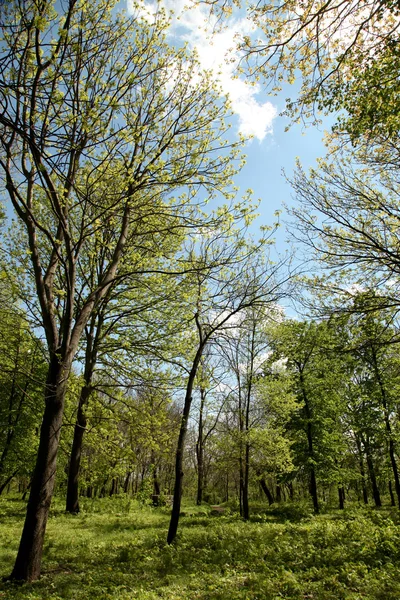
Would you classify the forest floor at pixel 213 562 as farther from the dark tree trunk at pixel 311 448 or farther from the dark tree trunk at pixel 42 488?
the dark tree trunk at pixel 311 448

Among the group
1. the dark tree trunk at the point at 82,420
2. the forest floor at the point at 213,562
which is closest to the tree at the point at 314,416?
the forest floor at the point at 213,562

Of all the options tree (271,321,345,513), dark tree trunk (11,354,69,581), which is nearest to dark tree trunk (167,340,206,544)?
dark tree trunk (11,354,69,581)

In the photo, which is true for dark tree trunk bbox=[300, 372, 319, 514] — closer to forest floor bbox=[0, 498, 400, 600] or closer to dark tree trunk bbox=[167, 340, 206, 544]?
forest floor bbox=[0, 498, 400, 600]

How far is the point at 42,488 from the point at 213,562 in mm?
4221

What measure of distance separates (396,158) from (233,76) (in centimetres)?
466

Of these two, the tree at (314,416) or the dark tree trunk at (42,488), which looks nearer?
the dark tree trunk at (42,488)

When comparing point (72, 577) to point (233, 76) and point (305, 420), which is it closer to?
point (233, 76)

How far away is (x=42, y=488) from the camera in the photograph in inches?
239

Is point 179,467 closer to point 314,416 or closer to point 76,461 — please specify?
point 76,461

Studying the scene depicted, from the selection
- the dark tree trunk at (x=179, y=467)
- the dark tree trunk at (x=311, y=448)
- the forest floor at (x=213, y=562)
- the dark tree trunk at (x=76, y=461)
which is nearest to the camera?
the forest floor at (x=213, y=562)

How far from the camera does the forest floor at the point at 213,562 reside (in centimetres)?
550

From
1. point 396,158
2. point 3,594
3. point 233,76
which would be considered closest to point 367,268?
point 396,158

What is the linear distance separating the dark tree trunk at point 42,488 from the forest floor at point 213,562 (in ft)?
1.05

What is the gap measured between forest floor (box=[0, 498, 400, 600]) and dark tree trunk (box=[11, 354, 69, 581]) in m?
0.32
